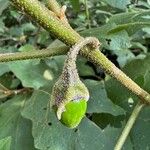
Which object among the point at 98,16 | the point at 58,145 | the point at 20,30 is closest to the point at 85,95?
the point at 58,145

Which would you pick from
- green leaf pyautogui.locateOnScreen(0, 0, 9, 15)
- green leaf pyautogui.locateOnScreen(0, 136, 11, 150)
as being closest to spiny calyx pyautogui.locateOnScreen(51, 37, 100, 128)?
green leaf pyautogui.locateOnScreen(0, 136, 11, 150)

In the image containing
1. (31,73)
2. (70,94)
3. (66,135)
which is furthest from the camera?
(31,73)

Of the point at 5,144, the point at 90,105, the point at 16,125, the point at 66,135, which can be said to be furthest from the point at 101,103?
the point at 5,144

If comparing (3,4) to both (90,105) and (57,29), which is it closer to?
(90,105)

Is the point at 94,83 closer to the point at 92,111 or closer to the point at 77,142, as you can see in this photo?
the point at 92,111

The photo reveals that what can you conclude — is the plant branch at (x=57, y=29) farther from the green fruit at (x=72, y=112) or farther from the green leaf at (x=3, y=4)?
the green leaf at (x=3, y=4)

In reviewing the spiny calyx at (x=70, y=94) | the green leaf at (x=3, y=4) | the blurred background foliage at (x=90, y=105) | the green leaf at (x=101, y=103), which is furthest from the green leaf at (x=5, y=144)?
the green leaf at (x=3, y=4)

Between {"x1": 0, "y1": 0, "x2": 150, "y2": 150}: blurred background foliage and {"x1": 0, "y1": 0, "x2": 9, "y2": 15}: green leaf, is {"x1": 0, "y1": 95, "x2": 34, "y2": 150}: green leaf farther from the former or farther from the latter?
{"x1": 0, "y1": 0, "x2": 9, "y2": 15}: green leaf
